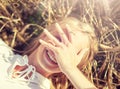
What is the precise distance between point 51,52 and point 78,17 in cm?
49

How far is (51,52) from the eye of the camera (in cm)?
205

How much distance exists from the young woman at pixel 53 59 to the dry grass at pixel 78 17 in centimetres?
27

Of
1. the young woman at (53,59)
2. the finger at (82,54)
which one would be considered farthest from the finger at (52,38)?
the finger at (82,54)

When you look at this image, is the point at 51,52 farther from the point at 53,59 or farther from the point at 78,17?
the point at 78,17

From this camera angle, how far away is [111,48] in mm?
2457

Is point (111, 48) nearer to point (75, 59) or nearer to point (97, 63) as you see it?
point (97, 63)

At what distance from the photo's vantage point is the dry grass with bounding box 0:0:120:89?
2453 mm

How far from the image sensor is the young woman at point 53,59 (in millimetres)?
1990

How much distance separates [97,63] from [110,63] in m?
0.08

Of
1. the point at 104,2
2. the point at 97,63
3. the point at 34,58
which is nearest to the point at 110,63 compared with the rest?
the point at 97,63

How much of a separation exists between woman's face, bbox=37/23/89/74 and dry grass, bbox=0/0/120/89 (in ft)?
1.09

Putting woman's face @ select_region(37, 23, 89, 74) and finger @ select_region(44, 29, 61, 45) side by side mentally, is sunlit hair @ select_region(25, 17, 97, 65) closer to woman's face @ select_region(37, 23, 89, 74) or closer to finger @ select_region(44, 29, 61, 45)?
woman's face @ select_region(37, 23, 89, 74)

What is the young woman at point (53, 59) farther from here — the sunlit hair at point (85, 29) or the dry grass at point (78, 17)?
the dry grass at point (78, 17)

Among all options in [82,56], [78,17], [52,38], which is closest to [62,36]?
[52,38]
